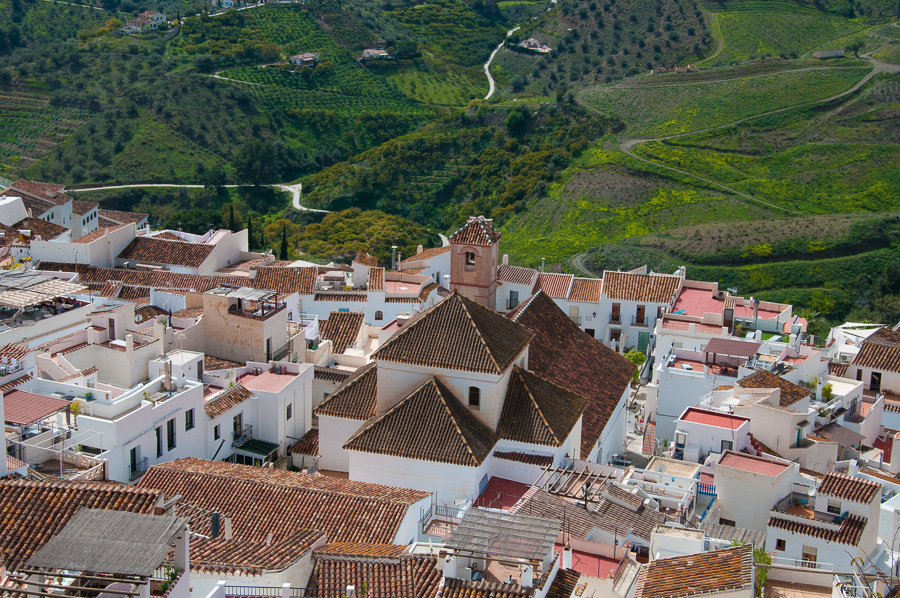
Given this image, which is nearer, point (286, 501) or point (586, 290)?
point (286, 501)

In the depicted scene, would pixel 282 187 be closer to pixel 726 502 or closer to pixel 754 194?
pixel 754 194

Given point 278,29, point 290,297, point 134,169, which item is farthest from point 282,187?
point 290,297

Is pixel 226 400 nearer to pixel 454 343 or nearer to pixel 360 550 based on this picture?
pixel 454 343

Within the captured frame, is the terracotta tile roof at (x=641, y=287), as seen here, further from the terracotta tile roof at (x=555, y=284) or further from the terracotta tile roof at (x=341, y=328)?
the terracotta tile roof at (x=341, y=328)

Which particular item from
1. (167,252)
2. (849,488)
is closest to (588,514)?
(849,488)

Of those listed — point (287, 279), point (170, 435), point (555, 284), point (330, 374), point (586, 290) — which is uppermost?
point (170, 435)

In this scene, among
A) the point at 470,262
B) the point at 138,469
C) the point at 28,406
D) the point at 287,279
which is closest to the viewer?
the point at 28,406

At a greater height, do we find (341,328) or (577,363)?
(577,363)
